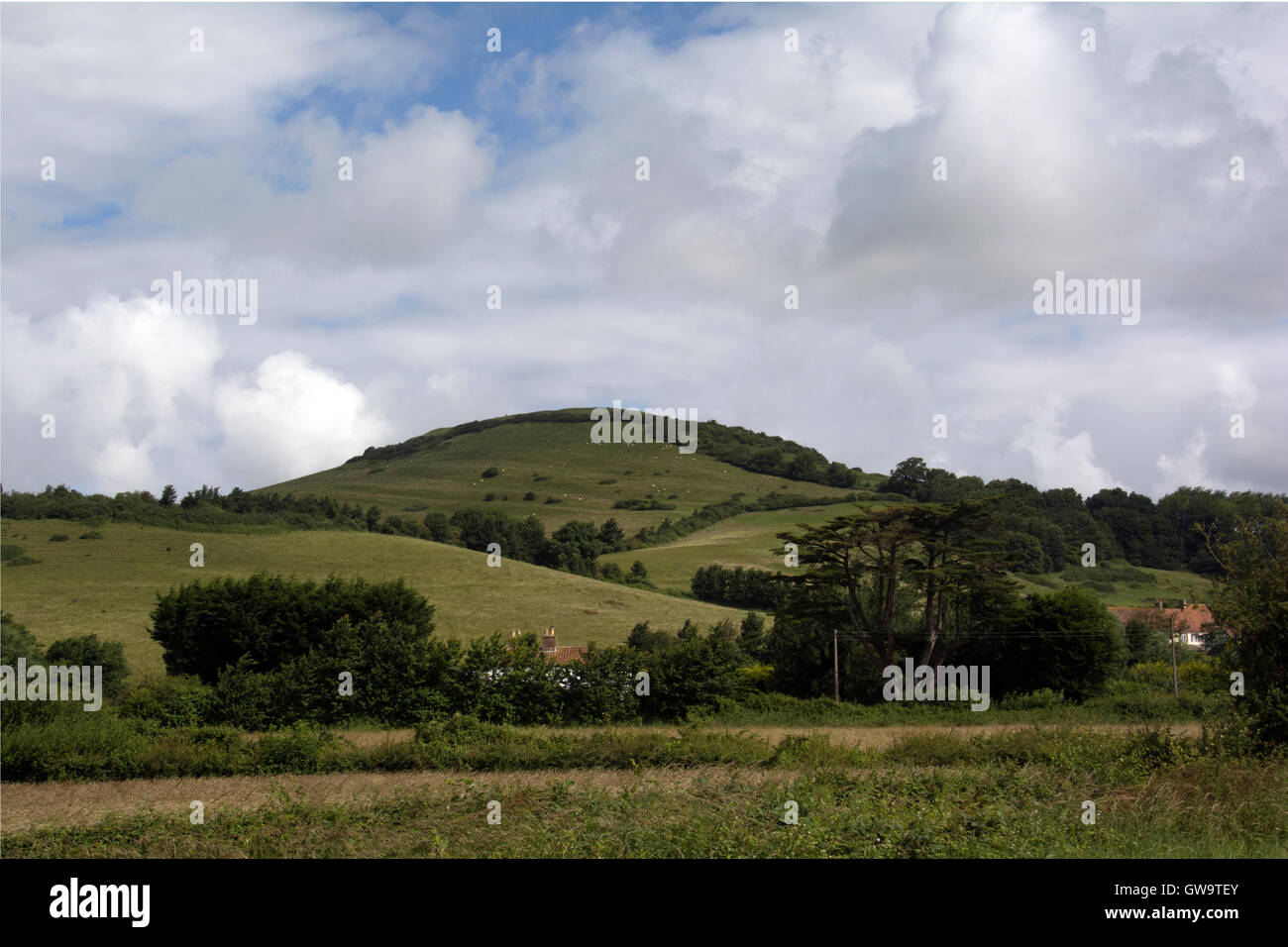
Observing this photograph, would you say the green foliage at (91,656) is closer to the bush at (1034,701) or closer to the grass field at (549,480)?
the bush at (1034,701)

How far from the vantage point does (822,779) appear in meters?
12.2

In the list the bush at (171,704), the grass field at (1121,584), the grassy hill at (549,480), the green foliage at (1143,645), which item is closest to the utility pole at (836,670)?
the bush at (171,704)

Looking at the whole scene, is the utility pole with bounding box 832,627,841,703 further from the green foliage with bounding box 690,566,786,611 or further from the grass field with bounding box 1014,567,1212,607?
the green foliage with bounding box 690,566,786,611

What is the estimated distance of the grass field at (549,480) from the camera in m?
134

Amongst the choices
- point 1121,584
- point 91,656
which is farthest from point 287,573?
point 1121,584

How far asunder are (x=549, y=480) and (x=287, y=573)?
84113mm

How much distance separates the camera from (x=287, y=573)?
226ft

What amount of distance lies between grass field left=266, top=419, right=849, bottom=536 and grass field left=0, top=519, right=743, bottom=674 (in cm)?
4554

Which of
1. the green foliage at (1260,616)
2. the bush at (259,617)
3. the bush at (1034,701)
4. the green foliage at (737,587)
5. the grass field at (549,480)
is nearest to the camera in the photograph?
the green foliage at (1260,616)

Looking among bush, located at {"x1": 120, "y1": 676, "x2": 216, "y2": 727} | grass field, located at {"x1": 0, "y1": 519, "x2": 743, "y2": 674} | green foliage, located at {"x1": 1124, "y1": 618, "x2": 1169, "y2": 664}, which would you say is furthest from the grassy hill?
bush, located at {"x1": 120, "y1": 676, "x2": 216, "y2": 727}

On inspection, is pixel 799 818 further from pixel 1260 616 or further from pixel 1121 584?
pixel 1121 584

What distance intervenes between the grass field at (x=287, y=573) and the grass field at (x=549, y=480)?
149 feet
